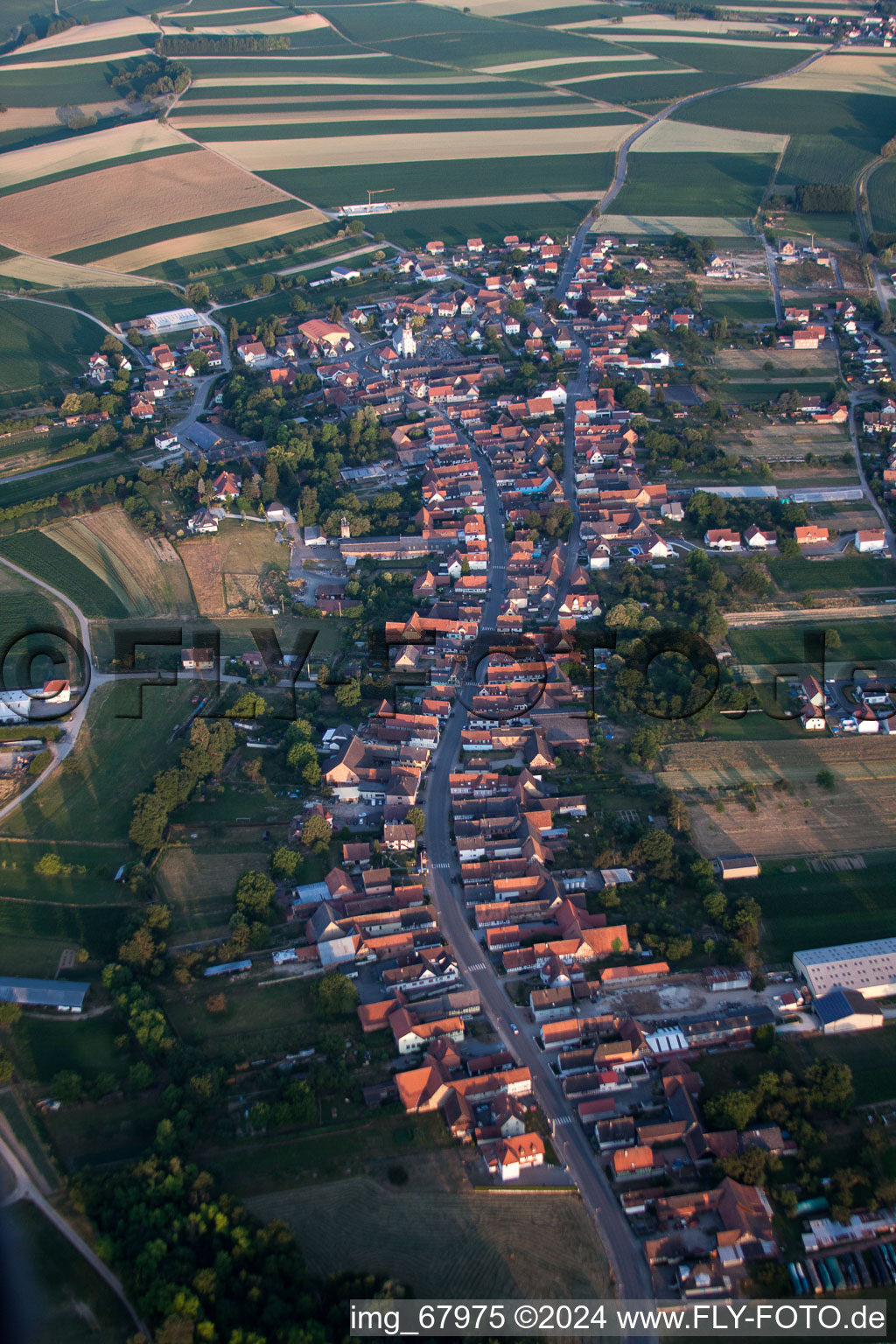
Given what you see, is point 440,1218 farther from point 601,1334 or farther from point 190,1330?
point 190,1330

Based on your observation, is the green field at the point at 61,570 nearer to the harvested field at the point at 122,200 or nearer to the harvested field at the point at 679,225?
the harvested field at the point at 122,200

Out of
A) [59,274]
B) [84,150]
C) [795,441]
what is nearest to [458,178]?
[84,150]

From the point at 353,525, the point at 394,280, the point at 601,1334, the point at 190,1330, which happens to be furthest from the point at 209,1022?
the point at 394,280

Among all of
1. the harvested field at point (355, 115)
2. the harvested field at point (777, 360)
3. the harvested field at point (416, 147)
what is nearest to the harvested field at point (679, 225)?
the harvested field at point (416, 147)

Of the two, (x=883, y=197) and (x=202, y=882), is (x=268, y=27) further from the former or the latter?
(x=202, y=882)

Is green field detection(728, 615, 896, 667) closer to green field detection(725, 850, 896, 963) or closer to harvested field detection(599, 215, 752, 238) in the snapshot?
green field detection(725, 850, 896, 963)

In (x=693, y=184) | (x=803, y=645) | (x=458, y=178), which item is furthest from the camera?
(x=458, y=178)

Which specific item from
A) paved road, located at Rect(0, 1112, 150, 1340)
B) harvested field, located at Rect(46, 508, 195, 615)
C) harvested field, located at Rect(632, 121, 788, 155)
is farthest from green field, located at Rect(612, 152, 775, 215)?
paved road, located at Rect(0, 1112, 150, 1340)
